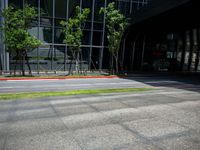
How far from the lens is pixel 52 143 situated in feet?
20.7

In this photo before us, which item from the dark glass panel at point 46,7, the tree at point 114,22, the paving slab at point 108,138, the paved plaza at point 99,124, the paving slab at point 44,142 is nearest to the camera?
the paving slab at point 44,142

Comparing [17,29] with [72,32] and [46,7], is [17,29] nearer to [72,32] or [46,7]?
[72,32]

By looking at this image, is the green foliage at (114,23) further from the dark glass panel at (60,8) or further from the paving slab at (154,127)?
the paving slab at (154,127)

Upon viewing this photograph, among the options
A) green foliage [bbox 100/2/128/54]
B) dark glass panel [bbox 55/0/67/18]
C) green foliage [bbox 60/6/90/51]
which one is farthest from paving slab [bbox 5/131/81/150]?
dark glass panel [bbox 55/0/67/18]

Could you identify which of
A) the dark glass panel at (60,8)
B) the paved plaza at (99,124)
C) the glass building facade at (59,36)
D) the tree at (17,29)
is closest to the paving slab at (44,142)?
the paved plaza at (99,124)

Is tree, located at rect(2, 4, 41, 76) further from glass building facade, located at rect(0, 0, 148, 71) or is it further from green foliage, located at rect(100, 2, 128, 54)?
green foliage, located at rect(100, 2, 128, 54)

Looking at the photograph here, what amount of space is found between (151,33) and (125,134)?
3005cm

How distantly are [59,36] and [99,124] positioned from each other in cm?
2455

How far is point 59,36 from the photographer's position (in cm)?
3081

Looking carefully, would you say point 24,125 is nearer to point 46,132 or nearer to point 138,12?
point 46,132

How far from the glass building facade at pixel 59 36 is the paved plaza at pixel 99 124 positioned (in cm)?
1891

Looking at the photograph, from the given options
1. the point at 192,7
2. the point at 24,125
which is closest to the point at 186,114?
the point at 24,125

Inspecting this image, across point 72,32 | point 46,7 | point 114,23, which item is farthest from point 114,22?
point 46,7

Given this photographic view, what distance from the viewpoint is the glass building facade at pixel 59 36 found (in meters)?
29.6
